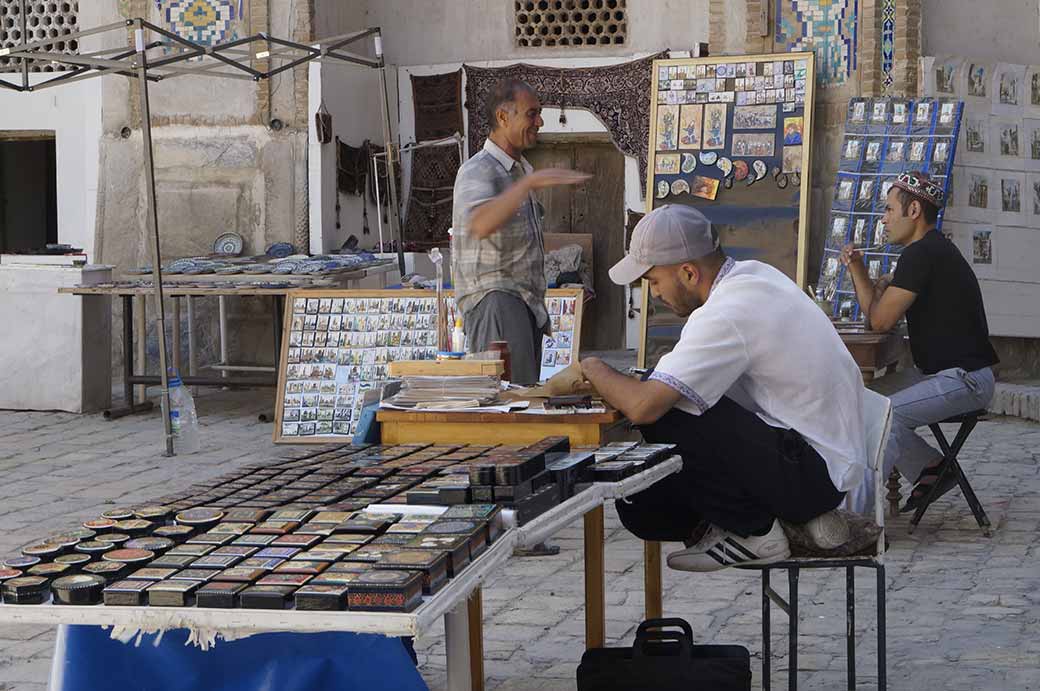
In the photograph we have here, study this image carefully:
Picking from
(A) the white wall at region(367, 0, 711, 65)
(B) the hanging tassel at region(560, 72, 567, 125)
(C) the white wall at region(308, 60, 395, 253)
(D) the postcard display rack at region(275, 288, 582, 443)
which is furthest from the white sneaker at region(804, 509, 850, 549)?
(B) the hanging tassel at region(560, 72, 567, 125)

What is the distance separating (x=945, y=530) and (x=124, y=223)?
8639 mm

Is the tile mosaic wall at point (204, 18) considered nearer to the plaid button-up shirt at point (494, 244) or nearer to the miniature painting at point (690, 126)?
the miniature painting at point (690, 126)

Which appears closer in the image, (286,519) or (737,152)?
(286,519)

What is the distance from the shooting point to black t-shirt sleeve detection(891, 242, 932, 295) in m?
6.94

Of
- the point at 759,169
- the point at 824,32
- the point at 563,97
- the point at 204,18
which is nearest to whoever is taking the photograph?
the point at 759,169

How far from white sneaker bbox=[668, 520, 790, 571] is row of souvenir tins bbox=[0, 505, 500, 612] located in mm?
1173

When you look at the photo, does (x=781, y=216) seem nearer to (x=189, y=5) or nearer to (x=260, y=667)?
(x=189, y=5)

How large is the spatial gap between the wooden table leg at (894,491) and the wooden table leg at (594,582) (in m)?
2.90

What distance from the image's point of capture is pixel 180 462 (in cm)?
952

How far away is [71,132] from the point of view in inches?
549

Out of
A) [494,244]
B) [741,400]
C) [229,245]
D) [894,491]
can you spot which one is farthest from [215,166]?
[741,400]

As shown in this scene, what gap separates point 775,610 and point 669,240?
2.05 meters

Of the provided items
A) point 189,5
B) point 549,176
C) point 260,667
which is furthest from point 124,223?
point 260,667

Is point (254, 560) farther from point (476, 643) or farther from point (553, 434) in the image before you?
point (553, 434)
